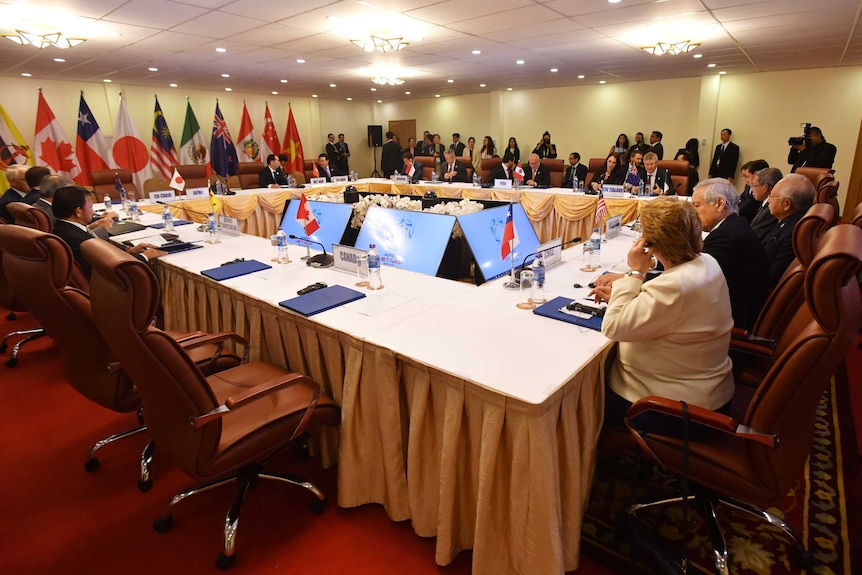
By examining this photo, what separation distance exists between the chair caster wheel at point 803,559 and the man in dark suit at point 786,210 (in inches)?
71.3

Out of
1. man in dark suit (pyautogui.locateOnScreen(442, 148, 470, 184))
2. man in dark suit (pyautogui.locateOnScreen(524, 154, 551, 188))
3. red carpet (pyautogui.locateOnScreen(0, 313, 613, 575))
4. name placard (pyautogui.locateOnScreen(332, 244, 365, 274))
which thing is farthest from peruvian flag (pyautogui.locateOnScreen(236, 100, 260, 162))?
red carpet (pyautogui.locateOnScreen(0, 313, 613, 575))

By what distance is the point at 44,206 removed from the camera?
11.1ft

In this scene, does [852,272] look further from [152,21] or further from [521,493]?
[152,21]

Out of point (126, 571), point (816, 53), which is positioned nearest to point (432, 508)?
point (126, 571)

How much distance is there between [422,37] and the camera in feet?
16.5

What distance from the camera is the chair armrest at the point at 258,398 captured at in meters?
1.38

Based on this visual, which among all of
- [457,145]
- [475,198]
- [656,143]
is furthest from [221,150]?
[656,143]

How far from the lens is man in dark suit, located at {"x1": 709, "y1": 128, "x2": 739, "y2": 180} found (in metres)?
8.41

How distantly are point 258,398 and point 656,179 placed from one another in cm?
548

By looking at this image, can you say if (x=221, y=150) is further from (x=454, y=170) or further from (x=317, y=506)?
(x=317, y=506)

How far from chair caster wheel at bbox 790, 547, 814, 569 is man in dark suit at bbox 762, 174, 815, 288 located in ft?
5.95

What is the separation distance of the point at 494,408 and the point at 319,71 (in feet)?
24.5

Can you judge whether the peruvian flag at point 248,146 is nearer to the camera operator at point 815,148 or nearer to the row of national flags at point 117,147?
the row of national flags at point 117,147

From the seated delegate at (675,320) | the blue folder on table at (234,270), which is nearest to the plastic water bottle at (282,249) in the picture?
the blue folder on table at (234,270)
